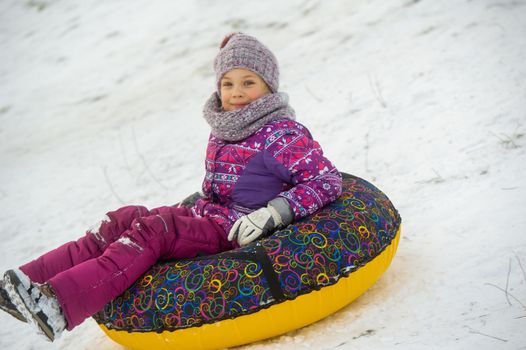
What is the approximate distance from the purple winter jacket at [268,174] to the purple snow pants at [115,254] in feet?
0.63

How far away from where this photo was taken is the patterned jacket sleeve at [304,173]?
9.46 ft

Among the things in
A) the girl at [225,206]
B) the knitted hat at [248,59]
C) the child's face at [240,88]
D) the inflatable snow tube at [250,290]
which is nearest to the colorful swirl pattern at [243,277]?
the inflatable snow tube at [250,290]

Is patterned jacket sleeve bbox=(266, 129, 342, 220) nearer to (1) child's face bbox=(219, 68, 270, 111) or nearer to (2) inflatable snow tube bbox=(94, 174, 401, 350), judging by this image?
(2) inflatable snow tube bbox=(94, 174, 401, 350)

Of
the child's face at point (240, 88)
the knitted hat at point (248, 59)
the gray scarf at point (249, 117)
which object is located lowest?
the gray scarf at point (249, 117)

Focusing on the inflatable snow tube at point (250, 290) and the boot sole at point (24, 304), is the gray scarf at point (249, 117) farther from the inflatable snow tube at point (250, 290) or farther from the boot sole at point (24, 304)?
the boot sole at point (24, 304)

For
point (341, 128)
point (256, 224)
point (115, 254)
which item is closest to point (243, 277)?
point (256, 224)

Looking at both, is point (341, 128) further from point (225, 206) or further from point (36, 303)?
point (36, 303)

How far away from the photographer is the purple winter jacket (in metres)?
2.92

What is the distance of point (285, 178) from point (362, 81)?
3.47m

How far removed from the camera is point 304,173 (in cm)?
293

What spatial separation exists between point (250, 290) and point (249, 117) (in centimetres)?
100

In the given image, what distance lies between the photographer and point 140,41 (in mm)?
9586

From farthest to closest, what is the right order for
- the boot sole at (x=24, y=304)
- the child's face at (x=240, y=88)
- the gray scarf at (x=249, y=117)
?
the child's face at (x=240, y=88) < the gray scarf at (x=249, y=117) < the boot sole at (x=24, y=304)

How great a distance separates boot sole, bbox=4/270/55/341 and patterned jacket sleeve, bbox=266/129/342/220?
1.29m
